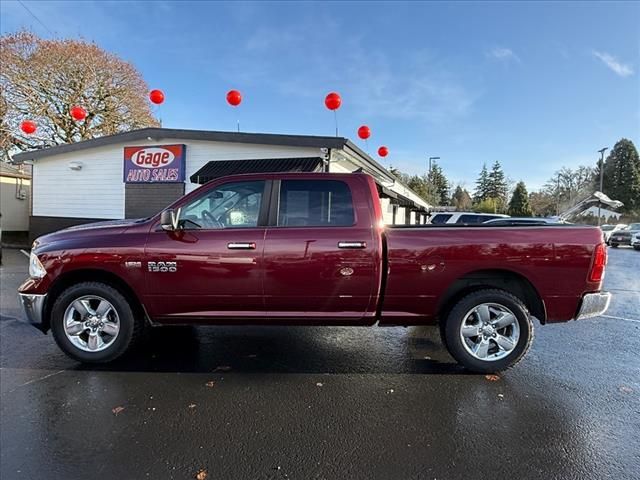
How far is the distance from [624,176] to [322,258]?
7000 centimetres

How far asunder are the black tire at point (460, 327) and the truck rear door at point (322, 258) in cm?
81

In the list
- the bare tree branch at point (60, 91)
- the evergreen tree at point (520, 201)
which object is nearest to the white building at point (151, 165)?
the bare tree branch at point (60, 91)

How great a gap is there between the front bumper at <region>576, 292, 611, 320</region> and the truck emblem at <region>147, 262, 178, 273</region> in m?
3.96

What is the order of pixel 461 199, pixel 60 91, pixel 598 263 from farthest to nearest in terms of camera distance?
pixel 461 199, pixel 60 91, pixel 598 263

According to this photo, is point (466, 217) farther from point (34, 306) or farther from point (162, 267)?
point (34, 306)

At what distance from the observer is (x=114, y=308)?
3930 mm

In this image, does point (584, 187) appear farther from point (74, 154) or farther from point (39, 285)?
point (39, 285)

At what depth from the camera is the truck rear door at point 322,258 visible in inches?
148

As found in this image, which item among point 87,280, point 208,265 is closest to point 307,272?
point 208,265

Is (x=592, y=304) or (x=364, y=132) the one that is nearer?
(x=592, y=304)

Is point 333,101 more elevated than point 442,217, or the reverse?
point 333,101

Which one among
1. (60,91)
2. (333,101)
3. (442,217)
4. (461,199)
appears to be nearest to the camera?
(333,101)

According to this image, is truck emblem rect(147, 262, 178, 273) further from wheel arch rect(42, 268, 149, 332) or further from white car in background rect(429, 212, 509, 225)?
white car in background rect(429, 212, 509, 225)

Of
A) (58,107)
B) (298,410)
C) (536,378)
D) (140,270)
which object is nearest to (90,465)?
(298,410)
